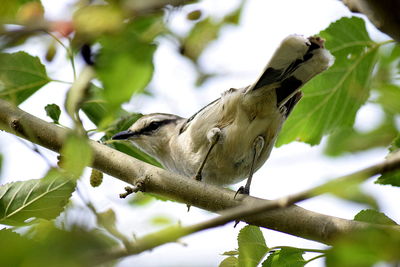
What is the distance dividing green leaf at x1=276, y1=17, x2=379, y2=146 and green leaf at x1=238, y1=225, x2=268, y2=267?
41.7 inches

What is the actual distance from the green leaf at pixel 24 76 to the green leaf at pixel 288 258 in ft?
5.46

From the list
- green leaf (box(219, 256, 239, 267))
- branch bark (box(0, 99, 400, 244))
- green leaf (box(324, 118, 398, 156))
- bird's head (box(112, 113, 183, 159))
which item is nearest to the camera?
green leaf (box(324, 118, 398, 156))

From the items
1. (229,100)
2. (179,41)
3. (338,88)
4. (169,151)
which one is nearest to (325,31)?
(338,88)

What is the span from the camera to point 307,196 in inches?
57.6

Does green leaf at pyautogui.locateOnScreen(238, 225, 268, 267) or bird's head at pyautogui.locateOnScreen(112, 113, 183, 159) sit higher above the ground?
green leaf at pyautogui.locateOnScreen(238, 225, 268, 267)

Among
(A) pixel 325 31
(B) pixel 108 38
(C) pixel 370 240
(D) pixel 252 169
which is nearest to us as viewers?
(C) pixel 370 240

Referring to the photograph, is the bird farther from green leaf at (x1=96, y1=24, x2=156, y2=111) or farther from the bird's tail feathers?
green leaf at (x1=96, y1=24, x2=156, y2=111)

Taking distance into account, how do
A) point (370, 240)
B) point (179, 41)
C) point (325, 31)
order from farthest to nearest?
1. point (325, 31)
2. point (179, 41)
3. point (370, 240)

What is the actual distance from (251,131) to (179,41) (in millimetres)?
2875

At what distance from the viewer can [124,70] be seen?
1.19m

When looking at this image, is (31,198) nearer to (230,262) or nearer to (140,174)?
(140,174)

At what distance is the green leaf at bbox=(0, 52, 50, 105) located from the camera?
10.0ft

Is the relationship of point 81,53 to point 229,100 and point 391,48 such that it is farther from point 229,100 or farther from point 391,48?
point 229,100

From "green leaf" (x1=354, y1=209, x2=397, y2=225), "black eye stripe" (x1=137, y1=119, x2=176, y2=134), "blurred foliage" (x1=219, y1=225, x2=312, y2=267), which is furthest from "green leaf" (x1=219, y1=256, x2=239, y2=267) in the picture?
"black eye stripe" (x1=137, y1=119, x2=176, y2=134)
